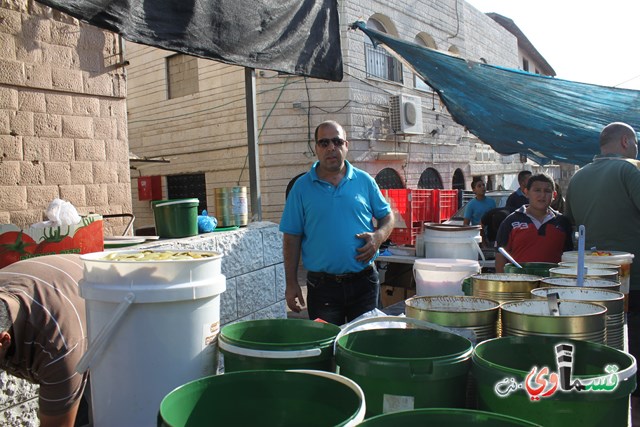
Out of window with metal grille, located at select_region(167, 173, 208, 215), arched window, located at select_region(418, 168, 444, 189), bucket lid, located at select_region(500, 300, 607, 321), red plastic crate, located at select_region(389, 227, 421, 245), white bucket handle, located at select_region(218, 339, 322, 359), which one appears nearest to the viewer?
white bucket handle, located at select_region(218, 339, 322, 359)

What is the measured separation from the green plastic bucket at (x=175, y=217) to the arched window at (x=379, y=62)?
1013 centimetres

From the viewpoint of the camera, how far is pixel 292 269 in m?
3.49

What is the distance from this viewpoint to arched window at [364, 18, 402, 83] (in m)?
13.1

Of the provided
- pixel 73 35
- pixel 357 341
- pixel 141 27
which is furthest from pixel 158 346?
pixel 73 35

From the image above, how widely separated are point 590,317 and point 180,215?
2.96 metres

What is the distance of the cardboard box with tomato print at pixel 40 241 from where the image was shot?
2.79 metres

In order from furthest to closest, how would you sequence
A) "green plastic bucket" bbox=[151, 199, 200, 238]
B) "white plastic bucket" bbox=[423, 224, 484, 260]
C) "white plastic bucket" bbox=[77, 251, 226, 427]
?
"white plastic bucket" bbox=[423, 224, 484, 260] < "green plastic bucket" bbox=[151, 199, 200, 238] < "white plastic bucket" bbox=[77, 251, 226, 427]

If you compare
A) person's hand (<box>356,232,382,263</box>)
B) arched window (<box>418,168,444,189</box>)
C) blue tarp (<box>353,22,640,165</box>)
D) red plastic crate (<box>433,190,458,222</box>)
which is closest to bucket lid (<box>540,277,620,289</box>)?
person's hand (<box>356,232,382,263</box>)

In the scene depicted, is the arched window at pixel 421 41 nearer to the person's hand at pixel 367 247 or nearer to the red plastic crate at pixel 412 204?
the red plastic crate at pixel 412 204

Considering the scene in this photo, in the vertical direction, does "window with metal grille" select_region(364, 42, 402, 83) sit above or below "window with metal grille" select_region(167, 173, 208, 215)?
above

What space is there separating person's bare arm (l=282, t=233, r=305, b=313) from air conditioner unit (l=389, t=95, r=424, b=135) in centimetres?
1013

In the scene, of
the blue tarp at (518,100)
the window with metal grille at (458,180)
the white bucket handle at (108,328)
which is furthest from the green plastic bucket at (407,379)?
the window with metal grille at (458,180)

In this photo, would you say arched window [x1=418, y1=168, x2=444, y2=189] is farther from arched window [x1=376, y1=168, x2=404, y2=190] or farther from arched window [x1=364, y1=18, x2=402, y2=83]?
arched window [x1=364, y1=18, x2=402, y2=83]

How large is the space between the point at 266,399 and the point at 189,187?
12.9 meters
